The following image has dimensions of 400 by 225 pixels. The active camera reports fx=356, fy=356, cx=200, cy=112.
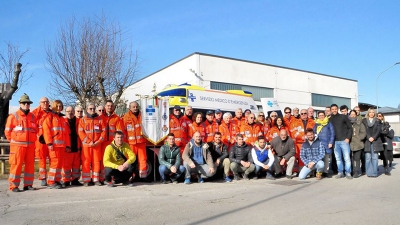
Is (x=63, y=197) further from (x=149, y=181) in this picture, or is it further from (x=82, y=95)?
(x=82, y=95)

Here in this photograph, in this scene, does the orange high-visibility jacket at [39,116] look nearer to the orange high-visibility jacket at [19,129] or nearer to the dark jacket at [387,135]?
the orange high-visibility jacket at [19,129]

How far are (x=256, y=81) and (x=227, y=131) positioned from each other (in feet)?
74.3

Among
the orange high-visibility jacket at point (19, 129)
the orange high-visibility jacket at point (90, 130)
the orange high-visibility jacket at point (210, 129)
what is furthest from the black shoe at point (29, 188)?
the orange high-visibility jacket at point (210, 129)

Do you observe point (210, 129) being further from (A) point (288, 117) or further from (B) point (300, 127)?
(B) point (300, 127)

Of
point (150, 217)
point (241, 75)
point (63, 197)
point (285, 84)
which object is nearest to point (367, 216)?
point (150, 217)

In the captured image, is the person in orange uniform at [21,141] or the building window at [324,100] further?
the building window at [324,100]

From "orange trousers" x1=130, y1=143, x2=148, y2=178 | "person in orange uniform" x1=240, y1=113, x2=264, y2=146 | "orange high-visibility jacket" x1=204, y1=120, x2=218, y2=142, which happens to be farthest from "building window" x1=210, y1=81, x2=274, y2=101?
"orange trousers" x1=130, y1=143, x2=148, y2=178

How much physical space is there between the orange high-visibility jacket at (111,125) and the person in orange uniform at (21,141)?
1.57 m

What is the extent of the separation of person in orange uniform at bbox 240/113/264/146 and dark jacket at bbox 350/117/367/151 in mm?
2638

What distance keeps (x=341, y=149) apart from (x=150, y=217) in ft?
22.0

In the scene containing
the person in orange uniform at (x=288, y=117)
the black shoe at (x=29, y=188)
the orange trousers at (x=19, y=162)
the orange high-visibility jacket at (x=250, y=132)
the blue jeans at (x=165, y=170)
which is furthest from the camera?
the person in orange uniform at (x=288, y=117)

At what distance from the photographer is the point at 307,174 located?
9961 millimetres

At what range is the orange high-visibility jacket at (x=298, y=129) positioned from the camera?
11.1 meters

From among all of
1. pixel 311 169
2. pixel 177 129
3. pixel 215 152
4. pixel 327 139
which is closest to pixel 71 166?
pixel 177 129
